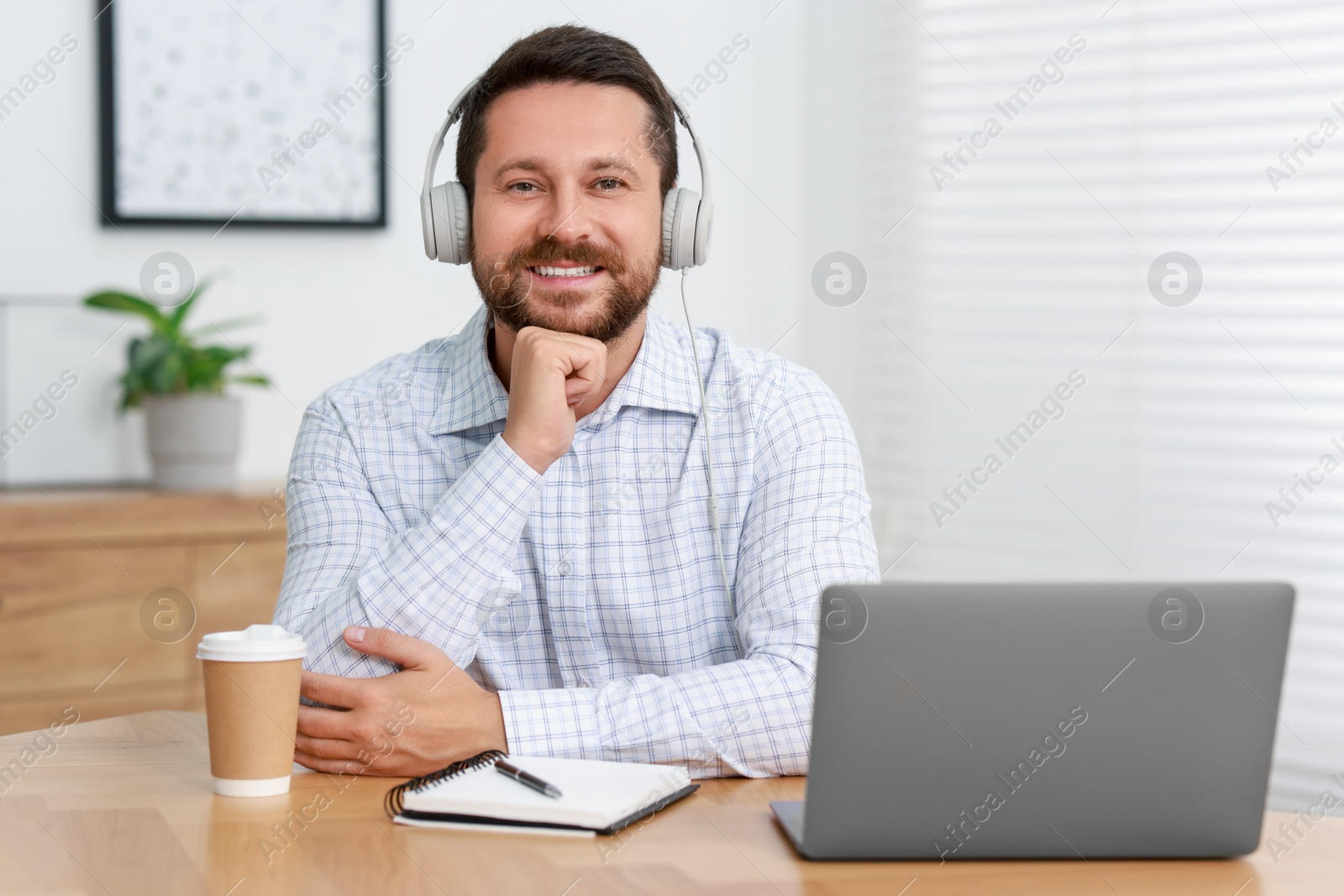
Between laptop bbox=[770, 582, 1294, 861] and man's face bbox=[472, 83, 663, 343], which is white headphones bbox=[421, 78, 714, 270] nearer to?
man's face bbox=[472, 83, 663, 343]

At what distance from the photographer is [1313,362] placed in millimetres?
2465

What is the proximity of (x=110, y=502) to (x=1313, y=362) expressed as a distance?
2362mm

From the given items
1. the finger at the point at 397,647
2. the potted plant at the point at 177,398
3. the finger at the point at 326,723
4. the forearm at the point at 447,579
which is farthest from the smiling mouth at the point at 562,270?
the potted plant at the point at 177,398

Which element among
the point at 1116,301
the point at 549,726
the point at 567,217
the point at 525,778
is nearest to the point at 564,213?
the point at 567,217

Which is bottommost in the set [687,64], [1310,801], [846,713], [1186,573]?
[1310,801]

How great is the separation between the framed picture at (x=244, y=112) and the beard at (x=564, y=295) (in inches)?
62.3

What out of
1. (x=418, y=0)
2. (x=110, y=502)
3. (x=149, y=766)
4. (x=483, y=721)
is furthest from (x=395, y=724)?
(x=418, y=0)

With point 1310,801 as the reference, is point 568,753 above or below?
above

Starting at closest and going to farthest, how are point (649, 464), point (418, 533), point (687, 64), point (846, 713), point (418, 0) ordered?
point (846, 713), point (418, 533), point (649, 464), point (418, 0), point (687, 64)

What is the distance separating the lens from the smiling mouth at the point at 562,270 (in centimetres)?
158

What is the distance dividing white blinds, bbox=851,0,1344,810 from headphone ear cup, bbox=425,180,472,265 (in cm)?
167

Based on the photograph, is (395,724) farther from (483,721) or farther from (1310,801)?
(1310,801)

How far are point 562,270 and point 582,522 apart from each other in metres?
0.32

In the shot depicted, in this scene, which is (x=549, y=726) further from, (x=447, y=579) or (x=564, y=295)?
(x=564, y=295)
